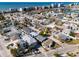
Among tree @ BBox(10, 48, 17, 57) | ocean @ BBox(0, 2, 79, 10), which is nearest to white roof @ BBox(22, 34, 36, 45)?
tree @ BBox(10, 48, 17, 57)

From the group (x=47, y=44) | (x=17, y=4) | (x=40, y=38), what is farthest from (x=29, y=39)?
(x=17, y=4)

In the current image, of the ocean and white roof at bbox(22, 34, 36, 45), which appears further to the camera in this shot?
the ocean

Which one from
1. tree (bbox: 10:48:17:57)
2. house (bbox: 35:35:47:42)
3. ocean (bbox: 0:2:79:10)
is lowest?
tree (bbox: 10:48:17:57)

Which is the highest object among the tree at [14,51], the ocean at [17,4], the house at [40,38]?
the ocean at [17,4]

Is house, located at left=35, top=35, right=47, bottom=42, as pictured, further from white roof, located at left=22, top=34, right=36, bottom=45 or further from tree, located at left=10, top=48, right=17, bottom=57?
tree, located at left=10, top=48, right=17, bottom=57

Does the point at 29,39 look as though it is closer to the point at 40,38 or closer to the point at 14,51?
the point at 40,38

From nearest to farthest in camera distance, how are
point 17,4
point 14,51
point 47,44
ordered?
point 14,51
point 47,44
point 17,4

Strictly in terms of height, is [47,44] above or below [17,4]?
below

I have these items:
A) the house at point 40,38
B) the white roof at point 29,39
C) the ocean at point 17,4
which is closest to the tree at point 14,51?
the white roof at point 29,39

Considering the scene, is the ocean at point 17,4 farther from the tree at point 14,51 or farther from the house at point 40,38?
the tree at point 14,51

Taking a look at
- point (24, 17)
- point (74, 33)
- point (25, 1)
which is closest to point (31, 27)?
point (24, 17)

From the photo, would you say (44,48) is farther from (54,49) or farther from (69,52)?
(69,52)
